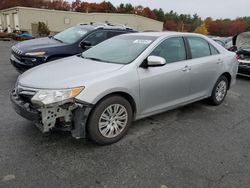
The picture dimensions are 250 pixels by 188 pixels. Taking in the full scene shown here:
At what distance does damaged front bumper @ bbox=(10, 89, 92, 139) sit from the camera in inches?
109

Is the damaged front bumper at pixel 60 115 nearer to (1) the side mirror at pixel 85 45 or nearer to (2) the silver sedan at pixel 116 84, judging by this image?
(2) the silver sedan at pixel 116 84

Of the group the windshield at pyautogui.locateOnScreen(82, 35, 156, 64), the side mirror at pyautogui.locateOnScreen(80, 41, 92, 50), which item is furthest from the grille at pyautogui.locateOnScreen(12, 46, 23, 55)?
the windshield at pyautogui.locateOnScreen(82, 35, 156, 64)

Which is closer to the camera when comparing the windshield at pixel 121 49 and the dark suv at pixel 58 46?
the windshield at pixel 121 49

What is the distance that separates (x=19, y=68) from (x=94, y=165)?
13.2 feet

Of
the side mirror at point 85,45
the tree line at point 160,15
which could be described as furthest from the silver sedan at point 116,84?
the tree line at point 160,15

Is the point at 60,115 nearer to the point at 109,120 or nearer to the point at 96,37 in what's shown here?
the point at 109,120

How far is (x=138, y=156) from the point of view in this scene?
2.99m

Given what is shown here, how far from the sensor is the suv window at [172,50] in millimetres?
3764

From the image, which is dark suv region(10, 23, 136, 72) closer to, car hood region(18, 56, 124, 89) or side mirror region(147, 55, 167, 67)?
car hood region(18, 56, 124, 89)

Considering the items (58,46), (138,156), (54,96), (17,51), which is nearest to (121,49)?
(54,96)

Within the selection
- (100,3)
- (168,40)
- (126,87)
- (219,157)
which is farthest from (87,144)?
(100,3)

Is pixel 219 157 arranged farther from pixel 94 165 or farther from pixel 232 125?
pixel 94 165

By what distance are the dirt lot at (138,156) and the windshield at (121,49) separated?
1.18 m

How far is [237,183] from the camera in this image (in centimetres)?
254
